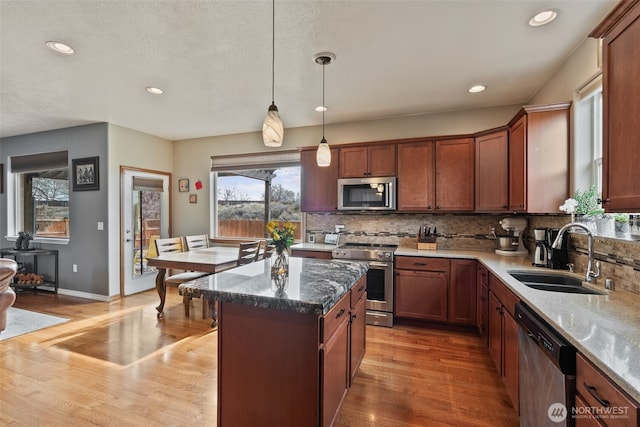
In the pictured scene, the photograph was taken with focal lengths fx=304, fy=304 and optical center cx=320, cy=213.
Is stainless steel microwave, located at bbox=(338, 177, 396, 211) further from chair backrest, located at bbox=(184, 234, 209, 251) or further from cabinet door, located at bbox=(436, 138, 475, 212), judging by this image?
chair backrest, located at bbox=(184, 234, 209, 251)

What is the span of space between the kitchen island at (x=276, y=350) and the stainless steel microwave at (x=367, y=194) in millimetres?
2166

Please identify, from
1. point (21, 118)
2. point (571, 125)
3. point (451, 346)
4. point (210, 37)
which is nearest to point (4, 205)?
point (21, 118)

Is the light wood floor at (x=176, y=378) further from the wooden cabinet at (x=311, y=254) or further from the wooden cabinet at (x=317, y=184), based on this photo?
the wooden cabinet at (x=317, y=184)

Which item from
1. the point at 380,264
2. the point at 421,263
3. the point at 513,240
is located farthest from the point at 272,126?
the point at 513,240

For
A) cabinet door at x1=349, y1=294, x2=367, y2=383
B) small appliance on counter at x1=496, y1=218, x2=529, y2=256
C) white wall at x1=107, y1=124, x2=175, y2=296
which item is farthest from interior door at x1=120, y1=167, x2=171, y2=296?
small appliance on counter at x1=496, y1=218, x2=529, y2=256

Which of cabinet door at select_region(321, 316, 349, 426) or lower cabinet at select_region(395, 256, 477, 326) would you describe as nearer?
cabinet door at select_region(321, 316, 349, 426)

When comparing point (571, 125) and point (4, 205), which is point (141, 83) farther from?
point (4, 205)

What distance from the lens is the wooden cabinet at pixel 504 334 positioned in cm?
186

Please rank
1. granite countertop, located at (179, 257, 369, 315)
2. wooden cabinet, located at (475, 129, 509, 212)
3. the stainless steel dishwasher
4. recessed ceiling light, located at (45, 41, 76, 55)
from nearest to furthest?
the stainless steel dishwasher < granite countertop, located at (179, 257, 369, 315) < recessed ceiling light, located at (45, 41, 76, 55) < wooden cabinet, located at (475, 129, 509, 212)

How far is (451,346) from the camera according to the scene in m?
2.96

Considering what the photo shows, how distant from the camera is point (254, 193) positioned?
4980mm

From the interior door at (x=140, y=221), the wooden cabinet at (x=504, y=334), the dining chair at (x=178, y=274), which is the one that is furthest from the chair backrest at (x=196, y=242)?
the wooden cabinet at (x=504, y=334)

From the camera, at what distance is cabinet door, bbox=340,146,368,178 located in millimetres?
3888

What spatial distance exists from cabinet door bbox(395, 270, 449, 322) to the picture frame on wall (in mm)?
3884
